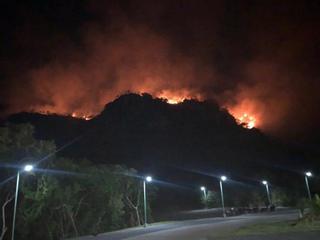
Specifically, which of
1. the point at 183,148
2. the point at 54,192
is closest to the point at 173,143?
the point at 183,148

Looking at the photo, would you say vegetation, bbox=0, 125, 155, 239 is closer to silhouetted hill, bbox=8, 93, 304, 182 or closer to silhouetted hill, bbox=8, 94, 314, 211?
silhouetted hill, bbox=8, 94, 314, 211

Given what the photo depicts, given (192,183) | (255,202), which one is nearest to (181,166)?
(192,183)

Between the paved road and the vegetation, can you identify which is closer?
the paved road

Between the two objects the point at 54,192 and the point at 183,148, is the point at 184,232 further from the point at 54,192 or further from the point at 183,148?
the point at 183,148

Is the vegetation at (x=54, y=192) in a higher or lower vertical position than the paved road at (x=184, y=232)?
higher

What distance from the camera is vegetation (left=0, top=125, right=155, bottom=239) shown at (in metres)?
34.1

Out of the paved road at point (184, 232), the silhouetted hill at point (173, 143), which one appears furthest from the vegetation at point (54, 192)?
the silhouetted hill at point (173, 143)

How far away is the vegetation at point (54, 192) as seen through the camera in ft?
112

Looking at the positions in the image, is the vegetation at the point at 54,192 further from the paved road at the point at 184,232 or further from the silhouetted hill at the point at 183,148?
the silhouetted hill at the point at 183,148

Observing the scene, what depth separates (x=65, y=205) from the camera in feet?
125

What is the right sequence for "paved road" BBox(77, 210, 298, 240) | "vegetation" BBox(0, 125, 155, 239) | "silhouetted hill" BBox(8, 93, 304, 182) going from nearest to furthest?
"paved road" BBox(77, 210, 298, 240) < "vegetation" BBox(0, 125, 155, 239) < "silhouetted hill" BBox(8, 93, 304, 182)

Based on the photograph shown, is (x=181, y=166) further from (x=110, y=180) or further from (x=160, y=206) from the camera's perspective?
(x=110, y=180)

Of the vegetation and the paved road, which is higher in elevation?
the vegetation

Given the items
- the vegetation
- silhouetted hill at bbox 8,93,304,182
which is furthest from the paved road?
A: silhouetted hill at bbox 8,93,304,182
